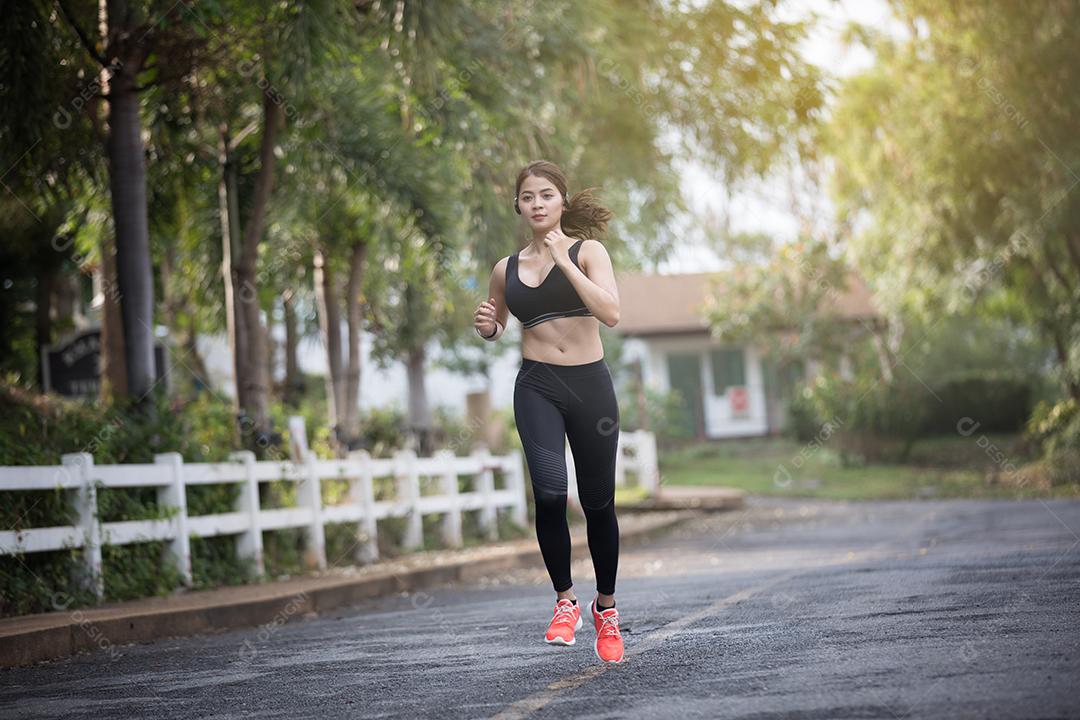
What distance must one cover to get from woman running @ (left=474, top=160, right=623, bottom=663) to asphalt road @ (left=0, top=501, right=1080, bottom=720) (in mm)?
464

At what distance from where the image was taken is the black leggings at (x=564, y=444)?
5.80m

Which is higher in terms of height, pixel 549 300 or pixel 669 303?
pixel 669 303

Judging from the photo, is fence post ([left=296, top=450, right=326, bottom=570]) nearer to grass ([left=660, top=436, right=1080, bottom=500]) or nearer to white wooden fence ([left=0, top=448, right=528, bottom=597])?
white wooden fence ([left=0, top=448, right=528, bottom=597])

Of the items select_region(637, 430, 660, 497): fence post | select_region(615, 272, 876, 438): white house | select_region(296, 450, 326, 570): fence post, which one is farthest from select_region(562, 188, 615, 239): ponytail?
select_region(615, 272, 876, 438): white house

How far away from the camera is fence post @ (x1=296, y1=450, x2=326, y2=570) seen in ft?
41.0

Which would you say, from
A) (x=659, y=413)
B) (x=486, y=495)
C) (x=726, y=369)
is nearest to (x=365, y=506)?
(x=486, y=495)

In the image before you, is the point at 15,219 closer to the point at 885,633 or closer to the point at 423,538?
the point at 423,538

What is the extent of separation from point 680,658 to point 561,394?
1232 millimetres

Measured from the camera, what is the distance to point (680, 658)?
559 cm

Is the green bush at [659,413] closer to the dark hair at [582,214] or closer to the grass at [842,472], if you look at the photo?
the grass at [842,472]

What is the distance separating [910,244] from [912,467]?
6564 mm

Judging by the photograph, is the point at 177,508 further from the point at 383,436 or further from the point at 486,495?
the point at 383,436

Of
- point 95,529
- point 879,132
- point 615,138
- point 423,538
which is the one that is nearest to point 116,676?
point 95,529

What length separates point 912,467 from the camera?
2844 centimetres
